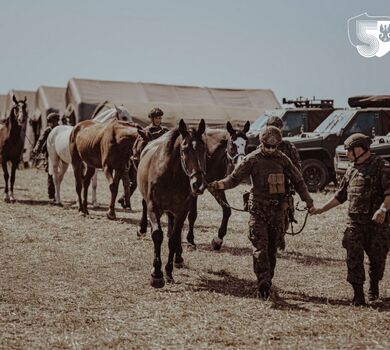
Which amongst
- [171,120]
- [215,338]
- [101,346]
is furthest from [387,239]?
[171,120]

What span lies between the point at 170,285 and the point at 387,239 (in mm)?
2499

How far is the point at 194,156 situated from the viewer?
6902 millimetres

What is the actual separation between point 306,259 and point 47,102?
27.3 meters

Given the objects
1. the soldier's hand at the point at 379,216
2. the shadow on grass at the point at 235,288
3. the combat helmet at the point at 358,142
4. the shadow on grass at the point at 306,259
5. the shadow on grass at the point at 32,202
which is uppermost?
the combat helmet at the point at 358,142

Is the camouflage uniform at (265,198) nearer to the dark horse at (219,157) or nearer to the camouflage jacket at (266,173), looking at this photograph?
the camouflage jacket at (266,173)

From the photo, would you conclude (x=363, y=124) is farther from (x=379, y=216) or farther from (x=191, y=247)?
(x=379, y=216)

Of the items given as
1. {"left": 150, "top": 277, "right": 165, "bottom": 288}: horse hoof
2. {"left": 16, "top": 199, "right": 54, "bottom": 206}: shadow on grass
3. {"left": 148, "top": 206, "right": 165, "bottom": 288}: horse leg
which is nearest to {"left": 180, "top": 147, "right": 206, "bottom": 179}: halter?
{"left": 148, "top": 206, "right": 165, "bottom": 288}: horse leg

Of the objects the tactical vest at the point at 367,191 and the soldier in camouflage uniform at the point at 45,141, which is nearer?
the tactical vest at the point at 367,191

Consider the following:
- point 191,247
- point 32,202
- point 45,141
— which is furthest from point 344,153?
point 191,247

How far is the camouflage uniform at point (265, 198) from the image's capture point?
6.70 meters

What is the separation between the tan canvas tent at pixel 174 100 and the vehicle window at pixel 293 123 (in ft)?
25.2

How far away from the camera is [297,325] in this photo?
18.9 feet

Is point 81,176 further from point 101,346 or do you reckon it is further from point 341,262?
point 101,346

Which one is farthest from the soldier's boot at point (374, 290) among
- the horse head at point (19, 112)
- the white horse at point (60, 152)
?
the horse head at point (19, 112)
